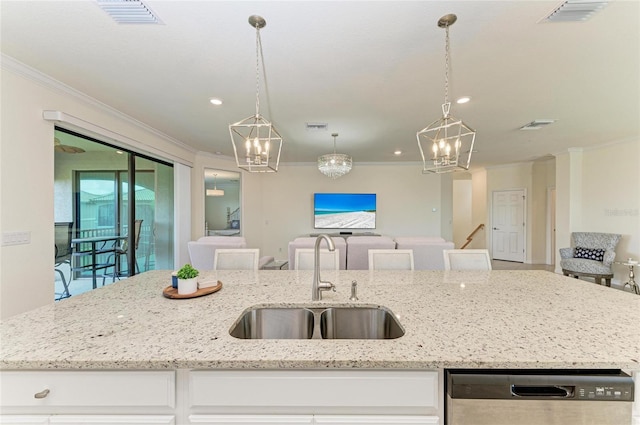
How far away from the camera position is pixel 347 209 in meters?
6.60

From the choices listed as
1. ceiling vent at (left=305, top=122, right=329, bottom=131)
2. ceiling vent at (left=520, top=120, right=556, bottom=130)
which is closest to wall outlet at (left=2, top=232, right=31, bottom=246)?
ceiling vent at (left=305, top=122, right=329, bottom=131)

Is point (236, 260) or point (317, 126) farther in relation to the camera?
point (317, 126)

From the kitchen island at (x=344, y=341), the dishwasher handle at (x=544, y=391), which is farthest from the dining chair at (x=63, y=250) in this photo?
the dishwasher handle at (x=544, y=391)

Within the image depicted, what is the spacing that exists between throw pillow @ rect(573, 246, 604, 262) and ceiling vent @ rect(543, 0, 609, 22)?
4.57 metres

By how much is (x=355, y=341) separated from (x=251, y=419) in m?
0.44

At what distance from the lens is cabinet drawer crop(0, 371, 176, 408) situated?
873 mm

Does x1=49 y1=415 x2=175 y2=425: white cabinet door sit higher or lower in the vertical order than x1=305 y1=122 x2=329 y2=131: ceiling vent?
lower

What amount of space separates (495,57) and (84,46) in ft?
10.5

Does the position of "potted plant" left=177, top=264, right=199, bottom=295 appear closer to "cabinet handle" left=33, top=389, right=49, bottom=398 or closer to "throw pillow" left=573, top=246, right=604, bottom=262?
"cabinet handle" left=33, top=389, right=49, bottom=398

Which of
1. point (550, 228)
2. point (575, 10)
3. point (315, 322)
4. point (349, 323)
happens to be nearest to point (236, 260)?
point (315, 322)

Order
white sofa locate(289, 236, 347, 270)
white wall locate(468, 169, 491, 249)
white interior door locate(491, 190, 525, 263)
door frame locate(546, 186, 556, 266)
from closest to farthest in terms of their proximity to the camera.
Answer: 1. white sofa locate(289, 236, 347, 270)
2. door frame locate(546, 186, 556, 266)
3. white interior door locate(491, 190, 525, 263)
4. white wall locate(468, 169, 491, 249)

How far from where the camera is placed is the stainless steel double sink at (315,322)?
53.1 inches

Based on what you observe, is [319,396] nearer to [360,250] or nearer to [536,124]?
[360,250]

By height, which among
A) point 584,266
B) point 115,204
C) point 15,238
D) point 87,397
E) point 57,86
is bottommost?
point 584,266
